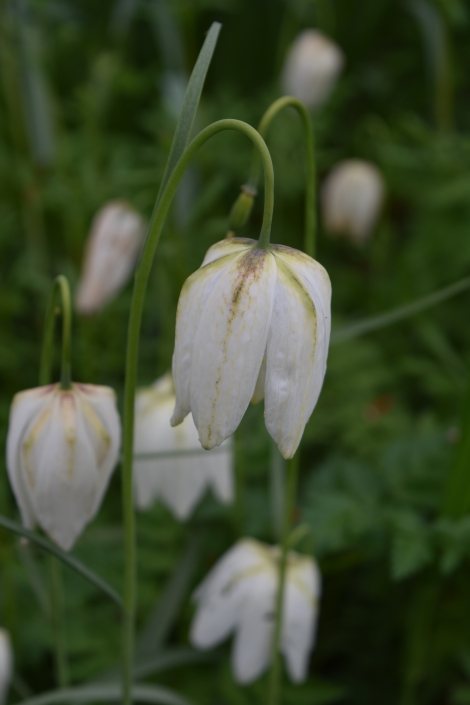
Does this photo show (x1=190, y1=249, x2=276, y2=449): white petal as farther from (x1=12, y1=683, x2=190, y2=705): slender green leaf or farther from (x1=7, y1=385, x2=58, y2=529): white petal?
(x1=12, y1=683, x2=190, y2=705): slender green leaf

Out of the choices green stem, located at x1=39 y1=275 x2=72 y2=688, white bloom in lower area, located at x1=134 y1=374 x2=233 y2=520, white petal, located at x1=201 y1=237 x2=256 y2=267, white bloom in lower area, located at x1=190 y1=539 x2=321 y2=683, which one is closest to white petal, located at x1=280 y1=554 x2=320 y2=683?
white bloom in lower area, located at x1=190 y1=539 x2=321 y2=683

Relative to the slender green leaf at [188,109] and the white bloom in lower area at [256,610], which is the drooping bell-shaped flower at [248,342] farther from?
the white bloom in lower area at [256,610]

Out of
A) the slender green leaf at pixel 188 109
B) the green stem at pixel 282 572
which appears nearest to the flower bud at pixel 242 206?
the slender green leaf at pixel 188 109

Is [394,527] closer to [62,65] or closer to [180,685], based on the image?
[180,685]

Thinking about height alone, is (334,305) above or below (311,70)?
below

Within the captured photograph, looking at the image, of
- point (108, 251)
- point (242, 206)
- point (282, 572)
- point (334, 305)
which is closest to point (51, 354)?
point (242, 206)

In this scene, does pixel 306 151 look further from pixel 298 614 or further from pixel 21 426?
pixel 298 614

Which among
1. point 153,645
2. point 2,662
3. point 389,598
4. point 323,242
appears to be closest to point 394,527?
point 389,598
